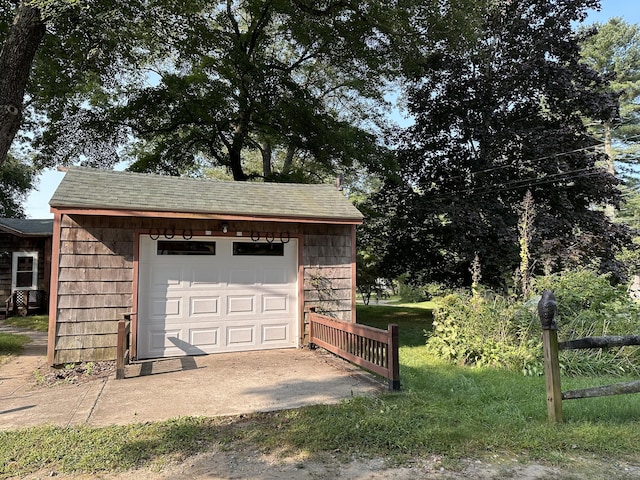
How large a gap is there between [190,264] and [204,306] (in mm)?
745

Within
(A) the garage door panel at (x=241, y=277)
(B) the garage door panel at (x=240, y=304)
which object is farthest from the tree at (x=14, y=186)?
(B) the garage door panel at (x=240, y=304)

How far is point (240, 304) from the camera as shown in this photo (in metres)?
7.25

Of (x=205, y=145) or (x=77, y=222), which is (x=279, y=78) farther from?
(x=77, y=222)

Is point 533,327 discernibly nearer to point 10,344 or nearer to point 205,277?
point 205,277

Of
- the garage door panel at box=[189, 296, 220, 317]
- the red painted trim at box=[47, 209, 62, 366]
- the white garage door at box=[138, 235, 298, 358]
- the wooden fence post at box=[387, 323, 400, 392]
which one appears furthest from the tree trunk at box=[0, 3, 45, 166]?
the wooden fence post at box=[387, 323, 400, 392]

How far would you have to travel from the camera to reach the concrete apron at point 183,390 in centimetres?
417

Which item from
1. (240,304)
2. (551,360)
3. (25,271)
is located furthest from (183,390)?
(25,271)

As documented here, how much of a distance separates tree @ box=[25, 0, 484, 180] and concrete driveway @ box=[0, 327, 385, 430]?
8133mm

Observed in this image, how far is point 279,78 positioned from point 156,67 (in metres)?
4.54

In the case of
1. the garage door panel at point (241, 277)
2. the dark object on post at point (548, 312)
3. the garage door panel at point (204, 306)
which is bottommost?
the garage door panel at point (204, 306)

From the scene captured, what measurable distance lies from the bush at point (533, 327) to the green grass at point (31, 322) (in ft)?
33.2

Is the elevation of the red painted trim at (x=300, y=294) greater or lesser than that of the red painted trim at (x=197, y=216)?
lesser

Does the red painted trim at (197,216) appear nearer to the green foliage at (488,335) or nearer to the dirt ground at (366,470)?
the green foliage at (488,335)

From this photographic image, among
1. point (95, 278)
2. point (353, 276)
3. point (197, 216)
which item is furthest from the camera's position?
point (353, 276)
